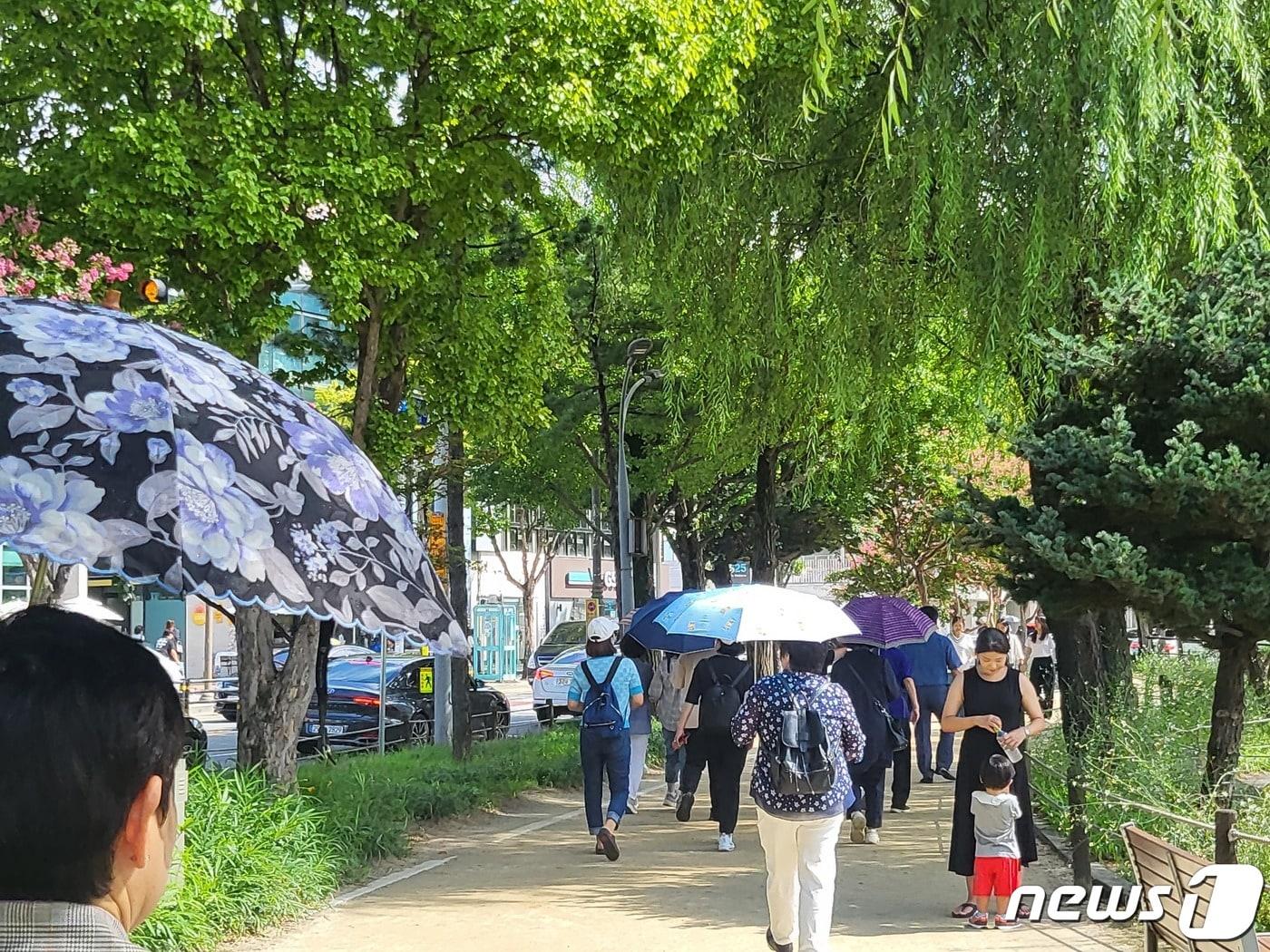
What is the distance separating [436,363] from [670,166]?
3.10 metres

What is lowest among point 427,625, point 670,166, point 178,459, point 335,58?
point 427,625

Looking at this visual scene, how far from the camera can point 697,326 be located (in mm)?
12914

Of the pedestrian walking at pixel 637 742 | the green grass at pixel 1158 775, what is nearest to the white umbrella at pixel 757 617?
the green grass at pixel 1158 775

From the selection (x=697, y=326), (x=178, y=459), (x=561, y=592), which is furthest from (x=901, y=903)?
(x=561, y=592)

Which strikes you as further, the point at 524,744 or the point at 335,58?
the point at 524,744

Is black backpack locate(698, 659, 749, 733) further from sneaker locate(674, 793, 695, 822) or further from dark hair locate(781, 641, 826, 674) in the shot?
dark hair locate(781, 641, 826, 674)

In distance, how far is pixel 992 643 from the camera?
8.71 m

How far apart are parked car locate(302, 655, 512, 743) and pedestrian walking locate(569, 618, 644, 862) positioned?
343 inches

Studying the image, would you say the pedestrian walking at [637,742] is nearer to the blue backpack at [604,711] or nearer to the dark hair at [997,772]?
the blue backpack at [604,711]

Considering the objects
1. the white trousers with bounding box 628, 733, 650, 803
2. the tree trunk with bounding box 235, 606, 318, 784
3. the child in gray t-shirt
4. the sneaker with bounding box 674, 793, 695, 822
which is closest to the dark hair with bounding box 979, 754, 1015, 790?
the child in gray t-shirt

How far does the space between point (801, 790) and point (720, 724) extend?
4.64m

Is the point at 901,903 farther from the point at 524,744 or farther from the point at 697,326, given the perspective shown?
the point at 524,744

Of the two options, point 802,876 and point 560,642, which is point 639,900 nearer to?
point 802,876

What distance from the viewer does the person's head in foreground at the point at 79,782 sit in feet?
5.86
